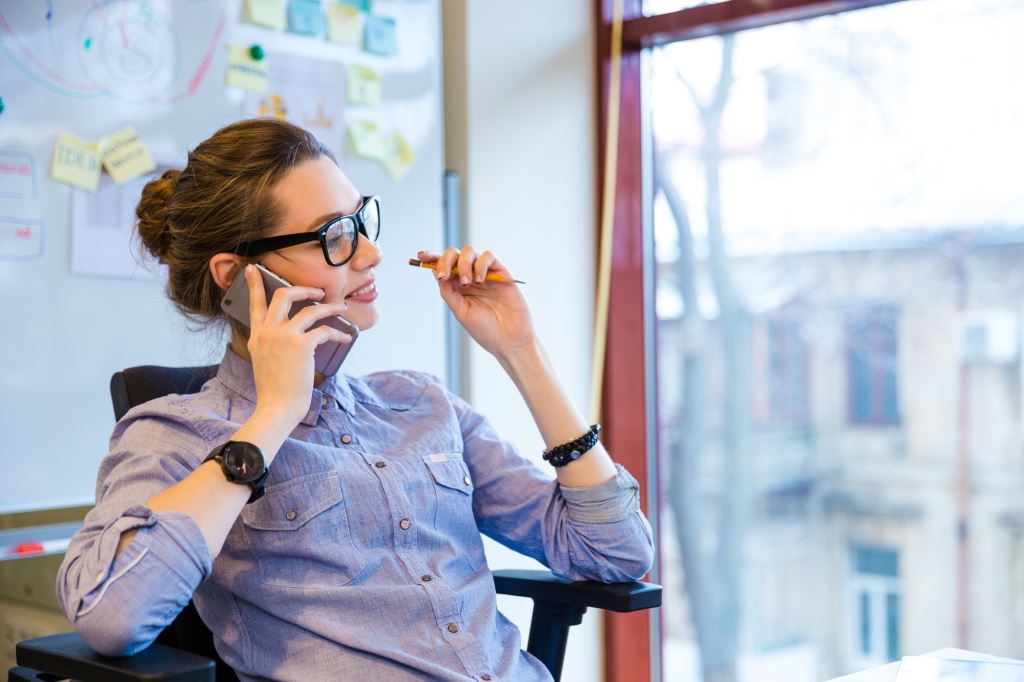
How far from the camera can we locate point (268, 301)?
1.39m

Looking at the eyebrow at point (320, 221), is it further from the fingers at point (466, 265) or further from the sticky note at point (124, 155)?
the sticky note at point (124, 155)

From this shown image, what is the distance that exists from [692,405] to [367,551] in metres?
1.87

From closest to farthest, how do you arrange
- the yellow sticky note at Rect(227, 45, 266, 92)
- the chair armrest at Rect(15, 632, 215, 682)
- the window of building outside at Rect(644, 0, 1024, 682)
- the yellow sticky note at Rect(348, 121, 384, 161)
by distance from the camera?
1. the chair armrest at Rect(15, 632, 215, 682)
2. the yellow sticky note at Rect(227, 45, 266, 92)
3. the yellow sticky note at Rect(348, 121, 384, 161)
4. the window of building outside at Rect(644, 0, 1024, 682)

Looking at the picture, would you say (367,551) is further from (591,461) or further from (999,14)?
(999,14)

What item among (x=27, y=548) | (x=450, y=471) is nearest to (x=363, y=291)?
(x=450, y=471)

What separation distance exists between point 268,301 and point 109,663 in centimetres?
48

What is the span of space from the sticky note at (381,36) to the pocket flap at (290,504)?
1.19 metres

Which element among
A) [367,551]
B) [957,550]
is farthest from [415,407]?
[957,550]

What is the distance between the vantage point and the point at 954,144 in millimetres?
2635

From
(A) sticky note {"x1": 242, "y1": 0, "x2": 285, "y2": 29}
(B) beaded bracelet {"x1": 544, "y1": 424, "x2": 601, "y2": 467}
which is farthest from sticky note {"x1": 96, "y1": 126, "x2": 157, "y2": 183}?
(B) beaded bracelet {"x1": 544, "y1": 424, "x2": 601, "y2": 467}

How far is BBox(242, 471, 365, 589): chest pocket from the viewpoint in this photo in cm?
135

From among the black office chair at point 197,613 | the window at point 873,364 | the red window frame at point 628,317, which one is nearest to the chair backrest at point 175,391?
the black office chair at point 197,613

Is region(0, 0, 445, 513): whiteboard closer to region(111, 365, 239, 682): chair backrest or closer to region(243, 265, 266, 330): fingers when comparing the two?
region(111, 365, 239, 682): chair backrest

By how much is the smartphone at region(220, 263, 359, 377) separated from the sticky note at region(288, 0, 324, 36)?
884mm
